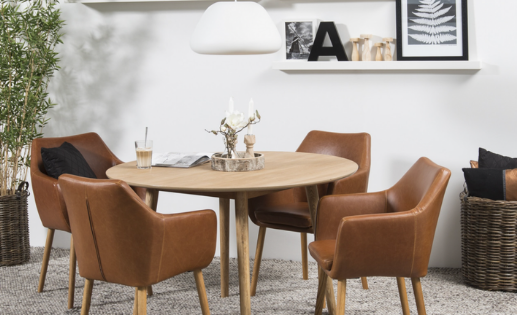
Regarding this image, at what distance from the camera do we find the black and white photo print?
3646mm

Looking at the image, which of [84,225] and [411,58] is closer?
[84,225]

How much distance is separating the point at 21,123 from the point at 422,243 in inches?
102

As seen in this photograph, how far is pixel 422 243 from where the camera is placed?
2.20 m

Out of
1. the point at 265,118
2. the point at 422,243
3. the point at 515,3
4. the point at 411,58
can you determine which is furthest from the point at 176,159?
the point at 515,3

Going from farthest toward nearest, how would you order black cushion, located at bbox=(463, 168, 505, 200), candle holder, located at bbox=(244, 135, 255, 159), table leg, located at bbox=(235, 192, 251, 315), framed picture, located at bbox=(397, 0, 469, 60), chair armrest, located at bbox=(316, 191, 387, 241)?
framed picture, located at bbox=(397, 0, 469, 60), black cushion, located at bbox=(463, 168, 505, 200), candle holder, located at bbox=(244, 135, 255, 159), chair armrest, located at bbox=(316, 191, 387, 241), table leg, located at bbox=(235, 192, 251, 315)

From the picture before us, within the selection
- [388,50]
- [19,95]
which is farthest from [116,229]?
[388,50]

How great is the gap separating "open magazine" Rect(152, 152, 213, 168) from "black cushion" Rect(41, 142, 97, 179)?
1.41 ft

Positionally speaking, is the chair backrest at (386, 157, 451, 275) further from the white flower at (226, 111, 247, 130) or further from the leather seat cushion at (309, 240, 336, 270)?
the white flower at (226, 111, 247, 130)

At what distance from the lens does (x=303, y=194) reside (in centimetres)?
338

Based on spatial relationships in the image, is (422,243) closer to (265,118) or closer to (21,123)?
(265,118)

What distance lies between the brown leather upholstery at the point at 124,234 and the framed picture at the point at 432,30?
6.43 ft

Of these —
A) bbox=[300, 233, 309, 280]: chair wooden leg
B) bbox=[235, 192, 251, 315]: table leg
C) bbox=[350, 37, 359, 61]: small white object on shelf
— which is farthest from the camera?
bbox=[350, 37, 359, 61]: small white object on shelf

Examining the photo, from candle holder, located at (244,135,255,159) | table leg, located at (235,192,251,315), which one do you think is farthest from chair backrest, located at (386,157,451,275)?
candle holder, located at (244,135,255,159)

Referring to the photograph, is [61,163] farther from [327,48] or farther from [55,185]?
[327,48]
